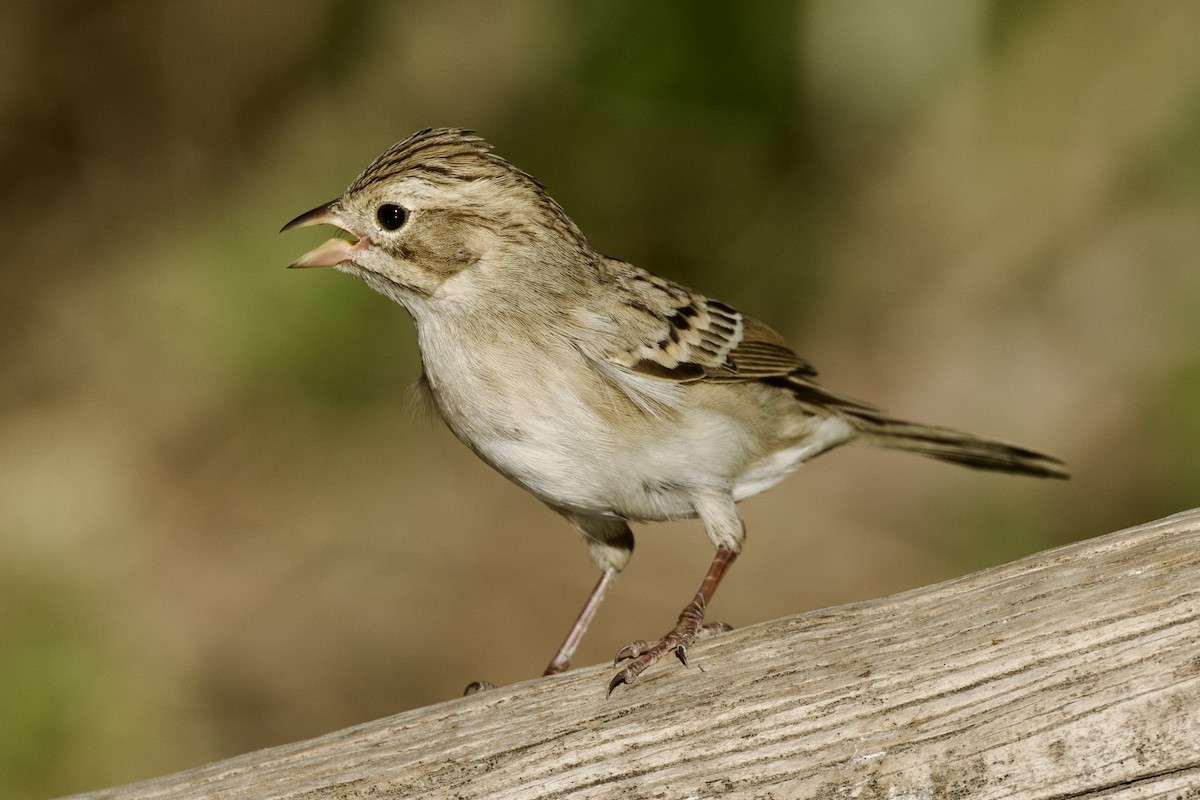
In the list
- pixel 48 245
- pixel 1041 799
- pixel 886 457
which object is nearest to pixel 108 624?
pixel 48 245

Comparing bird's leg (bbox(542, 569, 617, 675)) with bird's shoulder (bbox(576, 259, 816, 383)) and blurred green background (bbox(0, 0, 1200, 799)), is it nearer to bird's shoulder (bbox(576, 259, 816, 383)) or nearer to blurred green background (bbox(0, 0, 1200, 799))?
bird's shoulder (bbox(576, 259, 816, 383))

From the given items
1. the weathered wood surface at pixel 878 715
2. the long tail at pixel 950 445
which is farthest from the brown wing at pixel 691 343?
the weathered wood surface at pixel 878 715

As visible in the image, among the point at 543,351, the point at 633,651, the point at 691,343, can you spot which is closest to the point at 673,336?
the point at 691,343

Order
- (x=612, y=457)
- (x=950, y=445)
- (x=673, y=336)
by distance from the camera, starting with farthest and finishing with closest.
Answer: (x=950, y=445) < (x=673, y=336) < (x=612, y=457)

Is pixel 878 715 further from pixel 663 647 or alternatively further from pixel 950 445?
pixel 950 445

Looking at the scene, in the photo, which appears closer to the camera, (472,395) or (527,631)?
(472,395)

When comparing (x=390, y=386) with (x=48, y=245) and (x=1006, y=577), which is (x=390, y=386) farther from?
(x=1006, y=577)

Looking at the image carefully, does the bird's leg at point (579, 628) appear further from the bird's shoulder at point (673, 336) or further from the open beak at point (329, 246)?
the open beak at point (329, 246)

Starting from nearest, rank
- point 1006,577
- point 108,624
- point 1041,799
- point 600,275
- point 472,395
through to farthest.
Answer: point 1041,799 < point 1006,577 < point 472,395 < point 600,275 < point 108,624
